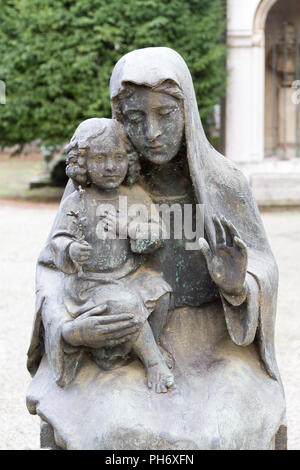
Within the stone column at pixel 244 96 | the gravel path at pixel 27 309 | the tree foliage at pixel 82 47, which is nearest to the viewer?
the gravel path at pixel 27 309

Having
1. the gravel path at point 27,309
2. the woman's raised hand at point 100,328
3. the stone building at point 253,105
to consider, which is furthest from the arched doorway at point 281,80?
the woman's raised hand at point 100,328

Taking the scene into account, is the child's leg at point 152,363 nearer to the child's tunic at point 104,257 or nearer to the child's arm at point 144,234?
the child's tunic at point 104,257

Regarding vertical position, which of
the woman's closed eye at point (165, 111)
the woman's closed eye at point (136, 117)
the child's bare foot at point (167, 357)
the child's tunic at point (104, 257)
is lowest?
the child's bare foot at point (167, 357)

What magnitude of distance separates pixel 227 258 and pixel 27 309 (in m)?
4.52

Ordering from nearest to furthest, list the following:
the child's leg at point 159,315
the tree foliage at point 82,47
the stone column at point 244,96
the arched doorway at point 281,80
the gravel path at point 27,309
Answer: the child's leg at point 159,315
the gravel path at point 27,309
the tree foliage at point 82,47
the stone column at point 244,96
the arched doorway at point 281,80

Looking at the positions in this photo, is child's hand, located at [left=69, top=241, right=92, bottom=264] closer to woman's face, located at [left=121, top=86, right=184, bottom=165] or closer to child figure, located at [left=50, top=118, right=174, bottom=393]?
child figure, located at [left=50, top=118, right=174, bottom=393]

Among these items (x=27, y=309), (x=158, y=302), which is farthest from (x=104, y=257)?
(x=27, y=309)

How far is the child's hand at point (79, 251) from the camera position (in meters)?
3.06

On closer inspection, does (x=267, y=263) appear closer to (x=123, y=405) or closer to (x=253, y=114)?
A: (x=123, y=405)

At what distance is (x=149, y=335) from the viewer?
10.5 ft

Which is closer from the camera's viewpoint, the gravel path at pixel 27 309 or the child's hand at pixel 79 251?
the child's hand at pixel 79 251

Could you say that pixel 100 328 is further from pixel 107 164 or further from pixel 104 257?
pixel 107 164

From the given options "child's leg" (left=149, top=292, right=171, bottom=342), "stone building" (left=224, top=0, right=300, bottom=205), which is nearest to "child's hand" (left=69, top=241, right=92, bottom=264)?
"child's leg" (left=149, top=292, right=171, bottom=342)

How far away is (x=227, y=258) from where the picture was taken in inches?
120
